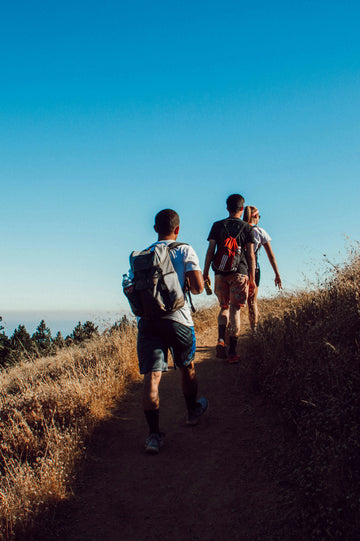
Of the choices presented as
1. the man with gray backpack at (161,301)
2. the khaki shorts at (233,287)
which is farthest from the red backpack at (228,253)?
the man with gray backpack at (161,301)

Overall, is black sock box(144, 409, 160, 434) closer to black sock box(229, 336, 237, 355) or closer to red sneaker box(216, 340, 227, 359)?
black sock box(229, 336, 237, 355)

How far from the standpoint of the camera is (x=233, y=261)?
5863 millimetres

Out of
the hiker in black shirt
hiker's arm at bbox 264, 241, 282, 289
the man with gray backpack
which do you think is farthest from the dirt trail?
hiker's arm at bbox 264, 241, 282, 289

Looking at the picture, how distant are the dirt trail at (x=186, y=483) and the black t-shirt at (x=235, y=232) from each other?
6.03 ft

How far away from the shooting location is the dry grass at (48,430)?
3.54 meters

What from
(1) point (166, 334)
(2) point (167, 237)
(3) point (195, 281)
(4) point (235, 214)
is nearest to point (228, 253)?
(4) point (235, 214)

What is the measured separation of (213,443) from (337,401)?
4.75 ft

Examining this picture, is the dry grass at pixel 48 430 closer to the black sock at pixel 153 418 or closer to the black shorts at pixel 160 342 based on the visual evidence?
the black sock at pixel 153 418

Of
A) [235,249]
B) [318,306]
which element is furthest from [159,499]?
[235,249]

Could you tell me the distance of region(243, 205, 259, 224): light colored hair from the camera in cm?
682

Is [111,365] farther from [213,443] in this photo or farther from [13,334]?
[13,334]

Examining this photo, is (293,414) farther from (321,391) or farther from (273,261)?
(273,261)

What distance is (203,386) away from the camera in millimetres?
5688

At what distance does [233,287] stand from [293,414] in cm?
236
